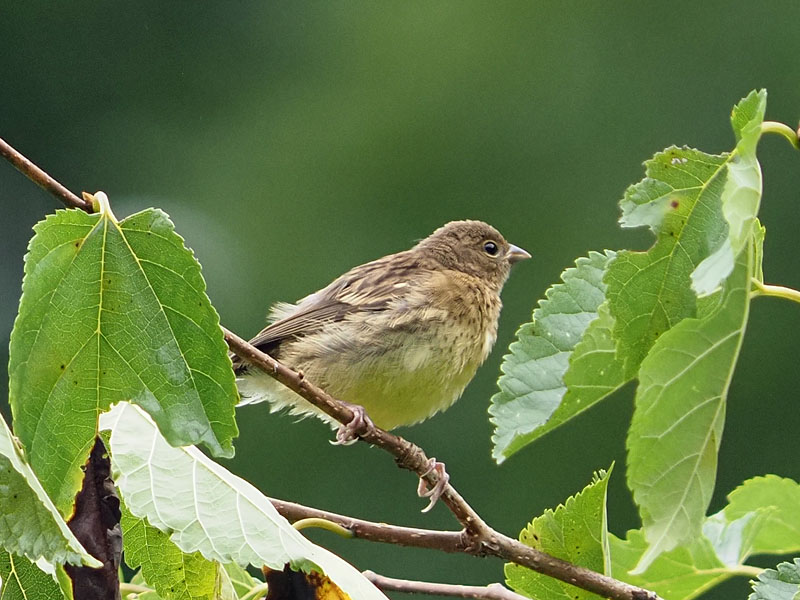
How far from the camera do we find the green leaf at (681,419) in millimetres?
1584

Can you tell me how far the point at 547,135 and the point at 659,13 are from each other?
7.83 feet

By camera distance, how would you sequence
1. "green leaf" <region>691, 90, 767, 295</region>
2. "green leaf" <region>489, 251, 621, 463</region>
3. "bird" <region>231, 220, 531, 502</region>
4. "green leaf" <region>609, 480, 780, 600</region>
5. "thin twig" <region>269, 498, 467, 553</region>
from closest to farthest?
"green leaf" <region>691, 90, 767, 295</region> < "green leaf" <region>489, 251, 621, 463</region> < "thin twig" <region>269, 498, 467, 553</region> < "green leaf" <region>609, 480, 780, 600</region> < "bird" <region>231, 220, 531, 502</region>

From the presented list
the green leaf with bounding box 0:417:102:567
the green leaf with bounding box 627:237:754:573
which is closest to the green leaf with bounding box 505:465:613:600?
the green leaf with bounding box 627:237:754:573

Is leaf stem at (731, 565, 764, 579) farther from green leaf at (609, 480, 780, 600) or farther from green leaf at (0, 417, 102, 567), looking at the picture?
green leaf at (0, 417, 102, 567)

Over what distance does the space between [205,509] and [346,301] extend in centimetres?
259

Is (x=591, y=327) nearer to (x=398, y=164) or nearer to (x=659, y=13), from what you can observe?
(x=398, y=164)

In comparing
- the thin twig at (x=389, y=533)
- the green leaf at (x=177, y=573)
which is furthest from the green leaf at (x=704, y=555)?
the green leaf at (x=177, y=573)

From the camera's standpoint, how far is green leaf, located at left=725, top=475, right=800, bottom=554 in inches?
102

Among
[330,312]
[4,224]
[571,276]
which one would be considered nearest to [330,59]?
[4,224]

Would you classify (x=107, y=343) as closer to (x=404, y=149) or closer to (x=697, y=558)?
(x=697, y=558)

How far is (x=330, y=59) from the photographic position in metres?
14.9

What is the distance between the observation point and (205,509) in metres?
1.93

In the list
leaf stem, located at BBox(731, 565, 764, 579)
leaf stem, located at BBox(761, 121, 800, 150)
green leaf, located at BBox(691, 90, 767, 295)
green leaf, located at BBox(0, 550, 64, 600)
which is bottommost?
green leaf, located at BBox(0, 550, 64, 600)

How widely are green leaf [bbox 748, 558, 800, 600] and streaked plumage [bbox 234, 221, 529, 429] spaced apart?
2.14 m
